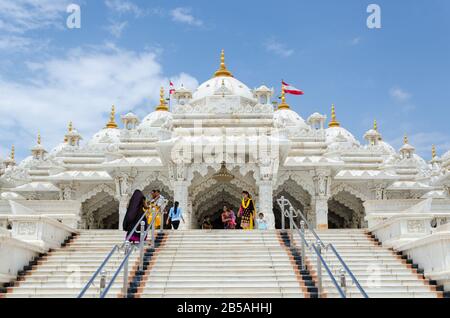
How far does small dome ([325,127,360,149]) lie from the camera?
33441 mm

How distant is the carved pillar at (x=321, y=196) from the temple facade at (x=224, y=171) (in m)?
0.05

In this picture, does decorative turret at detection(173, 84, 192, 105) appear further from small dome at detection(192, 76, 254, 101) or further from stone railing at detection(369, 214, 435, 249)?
stone railing at detection(369, 214, 435, 249)

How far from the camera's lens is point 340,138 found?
34.9 metres

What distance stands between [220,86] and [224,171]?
7682 mm

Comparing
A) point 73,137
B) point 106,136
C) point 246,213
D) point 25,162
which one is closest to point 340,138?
point 106,136

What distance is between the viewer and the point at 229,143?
789 inches

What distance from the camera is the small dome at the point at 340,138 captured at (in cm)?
3344

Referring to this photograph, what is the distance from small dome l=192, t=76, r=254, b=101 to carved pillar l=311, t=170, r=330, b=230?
20.3ft

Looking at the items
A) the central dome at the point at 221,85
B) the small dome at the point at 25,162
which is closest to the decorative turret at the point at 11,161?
the small dome at the point at 25,162

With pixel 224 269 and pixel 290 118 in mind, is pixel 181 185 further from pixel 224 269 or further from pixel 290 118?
pixel 290 118

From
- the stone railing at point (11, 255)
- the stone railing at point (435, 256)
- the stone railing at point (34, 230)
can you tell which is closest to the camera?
the stone railing at point (435, 256)

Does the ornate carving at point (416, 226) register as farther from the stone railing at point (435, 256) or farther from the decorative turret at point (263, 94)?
the decorative turret at point (263, 94)

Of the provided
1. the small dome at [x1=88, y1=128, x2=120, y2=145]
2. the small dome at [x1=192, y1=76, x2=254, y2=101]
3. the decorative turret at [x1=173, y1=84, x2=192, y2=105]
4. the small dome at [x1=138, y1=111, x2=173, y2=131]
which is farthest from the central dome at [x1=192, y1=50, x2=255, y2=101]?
the small dome at [x1=88, y1=128, x2=120, y2=145]
